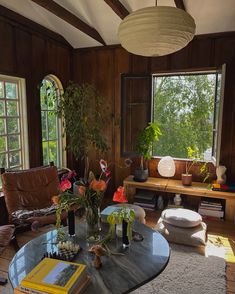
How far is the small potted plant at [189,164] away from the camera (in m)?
3.40

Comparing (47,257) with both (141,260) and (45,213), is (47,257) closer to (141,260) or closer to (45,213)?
(141,260)

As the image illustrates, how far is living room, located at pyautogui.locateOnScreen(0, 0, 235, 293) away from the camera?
2.82 metres

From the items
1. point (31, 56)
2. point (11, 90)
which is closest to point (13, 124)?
point (11, 90)

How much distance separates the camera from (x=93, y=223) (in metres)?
1.72

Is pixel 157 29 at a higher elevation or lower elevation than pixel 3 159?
higher

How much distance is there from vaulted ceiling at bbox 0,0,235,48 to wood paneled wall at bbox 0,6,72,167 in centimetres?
14

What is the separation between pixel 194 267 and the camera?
222 cm

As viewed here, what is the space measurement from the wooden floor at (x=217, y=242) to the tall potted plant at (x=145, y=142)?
1.93ft

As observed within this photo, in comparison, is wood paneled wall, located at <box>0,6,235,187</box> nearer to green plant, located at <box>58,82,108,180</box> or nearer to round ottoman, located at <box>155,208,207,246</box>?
green plant, located at <box>58,82,108,180</box>

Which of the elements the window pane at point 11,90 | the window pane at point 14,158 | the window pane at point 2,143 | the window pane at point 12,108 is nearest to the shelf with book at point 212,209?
the window pane at point 14,158

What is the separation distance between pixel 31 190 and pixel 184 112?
108 inches

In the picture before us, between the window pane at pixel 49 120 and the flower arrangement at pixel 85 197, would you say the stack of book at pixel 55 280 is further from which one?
the window pane at pixel 49 120

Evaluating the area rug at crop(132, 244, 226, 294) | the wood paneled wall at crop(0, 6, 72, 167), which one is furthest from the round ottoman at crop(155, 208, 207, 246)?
the wood paneled wall at crop(0, 6, 72, 167)

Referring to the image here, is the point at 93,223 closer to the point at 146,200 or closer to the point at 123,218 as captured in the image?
the point at 123,218
